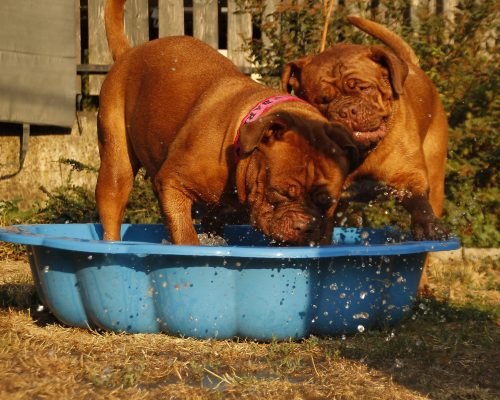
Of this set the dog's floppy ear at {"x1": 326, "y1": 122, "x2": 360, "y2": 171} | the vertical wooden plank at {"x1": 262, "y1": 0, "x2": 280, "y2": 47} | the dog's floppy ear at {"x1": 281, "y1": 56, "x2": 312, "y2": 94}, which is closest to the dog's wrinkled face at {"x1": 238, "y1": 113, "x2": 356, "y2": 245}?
the dog's floppy ear at {"x1": 326, "y1": 122, "x2": 360, "y2": 171}

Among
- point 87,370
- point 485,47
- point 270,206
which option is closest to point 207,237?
point 270,206

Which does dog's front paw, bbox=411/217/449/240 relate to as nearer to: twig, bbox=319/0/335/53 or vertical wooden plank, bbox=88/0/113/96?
twig, bbox=319/0/335/53

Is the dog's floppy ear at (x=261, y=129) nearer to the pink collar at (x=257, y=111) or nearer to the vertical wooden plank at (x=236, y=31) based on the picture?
the pink collar at (x=257, y=111)

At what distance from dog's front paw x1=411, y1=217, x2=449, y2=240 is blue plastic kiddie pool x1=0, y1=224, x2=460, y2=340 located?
0.32 m

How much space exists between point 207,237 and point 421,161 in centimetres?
142

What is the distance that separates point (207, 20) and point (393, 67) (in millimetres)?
3932

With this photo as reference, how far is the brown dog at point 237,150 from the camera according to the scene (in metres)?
4.40

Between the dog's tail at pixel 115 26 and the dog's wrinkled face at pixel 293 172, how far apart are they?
2106mm

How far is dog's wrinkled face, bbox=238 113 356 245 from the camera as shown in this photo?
4395 millimetres

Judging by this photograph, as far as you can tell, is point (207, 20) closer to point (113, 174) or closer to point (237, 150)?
point (113, 174)

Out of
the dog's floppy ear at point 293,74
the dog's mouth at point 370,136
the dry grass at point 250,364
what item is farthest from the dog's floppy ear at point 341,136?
the dog's floppy ear at point 293,74

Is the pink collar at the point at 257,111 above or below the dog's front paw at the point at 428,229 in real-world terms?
above

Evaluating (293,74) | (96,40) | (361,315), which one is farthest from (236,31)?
(361,315)

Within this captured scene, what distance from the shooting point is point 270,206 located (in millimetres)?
4445
